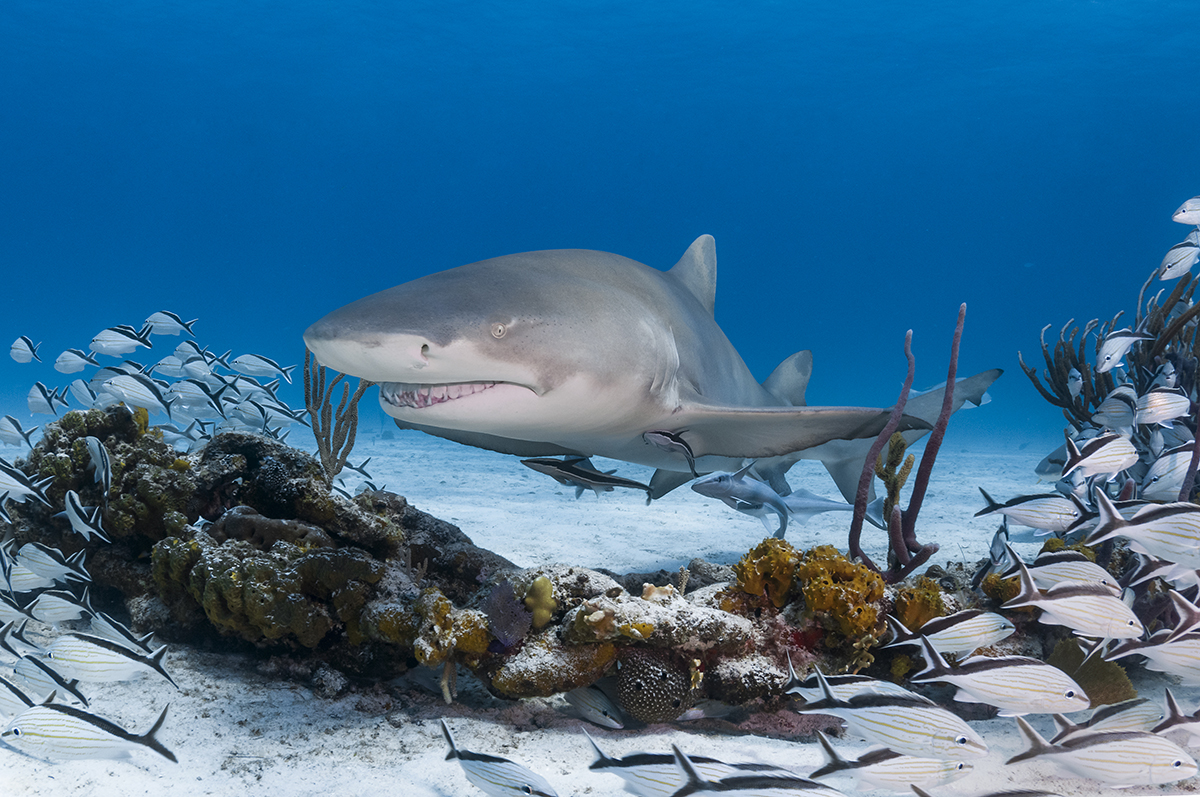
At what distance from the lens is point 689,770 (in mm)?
1473

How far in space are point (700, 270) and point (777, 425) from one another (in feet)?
7.09

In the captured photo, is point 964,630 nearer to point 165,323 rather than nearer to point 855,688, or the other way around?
point 855,688

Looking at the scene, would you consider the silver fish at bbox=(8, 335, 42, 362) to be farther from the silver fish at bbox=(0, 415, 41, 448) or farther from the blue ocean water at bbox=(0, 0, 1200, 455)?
the blue ocean water at bbox=(0, 0, 1200, 455)

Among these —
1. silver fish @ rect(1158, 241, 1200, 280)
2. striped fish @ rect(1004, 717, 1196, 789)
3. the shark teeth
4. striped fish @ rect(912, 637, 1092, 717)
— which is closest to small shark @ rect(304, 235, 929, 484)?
the shark teeth

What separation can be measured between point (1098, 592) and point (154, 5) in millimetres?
69461

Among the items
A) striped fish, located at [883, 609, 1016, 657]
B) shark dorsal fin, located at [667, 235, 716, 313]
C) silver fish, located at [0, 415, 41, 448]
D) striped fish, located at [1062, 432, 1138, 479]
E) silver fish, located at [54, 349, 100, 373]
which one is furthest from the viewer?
silver fish, located at [54, 349, 100, 373]

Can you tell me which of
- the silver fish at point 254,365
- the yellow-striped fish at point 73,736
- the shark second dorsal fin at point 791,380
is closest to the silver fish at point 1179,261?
the shark second dorsal fin at point 791,380

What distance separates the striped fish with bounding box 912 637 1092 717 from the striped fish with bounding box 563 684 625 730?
49.4 inches

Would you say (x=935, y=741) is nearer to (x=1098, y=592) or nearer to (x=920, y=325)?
(x=1098, y=592)

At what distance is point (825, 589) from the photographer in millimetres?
2744

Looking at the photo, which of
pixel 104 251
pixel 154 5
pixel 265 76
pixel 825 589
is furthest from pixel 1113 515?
pixel 104 251

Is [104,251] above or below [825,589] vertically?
above

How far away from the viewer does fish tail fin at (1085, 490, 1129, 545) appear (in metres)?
2.39

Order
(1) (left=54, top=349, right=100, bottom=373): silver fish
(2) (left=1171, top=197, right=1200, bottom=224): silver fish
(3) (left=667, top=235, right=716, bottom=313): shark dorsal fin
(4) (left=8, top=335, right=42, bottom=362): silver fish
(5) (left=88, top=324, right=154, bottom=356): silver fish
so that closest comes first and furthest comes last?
1. (2) (left=1171, top=197, right=1200, bottom=224): silver fish
2. (3) (left=667, top=235, right=716, bottom=313): shark dorsal fin
3. (5) (left=88, top=324, right=154, bottom=356): silver fish
4. (1) (left=54, top=349, right=100, bottom=373): silver fish
5. (4) (left=8, top=335, right=42, bottom=362): silver fish
